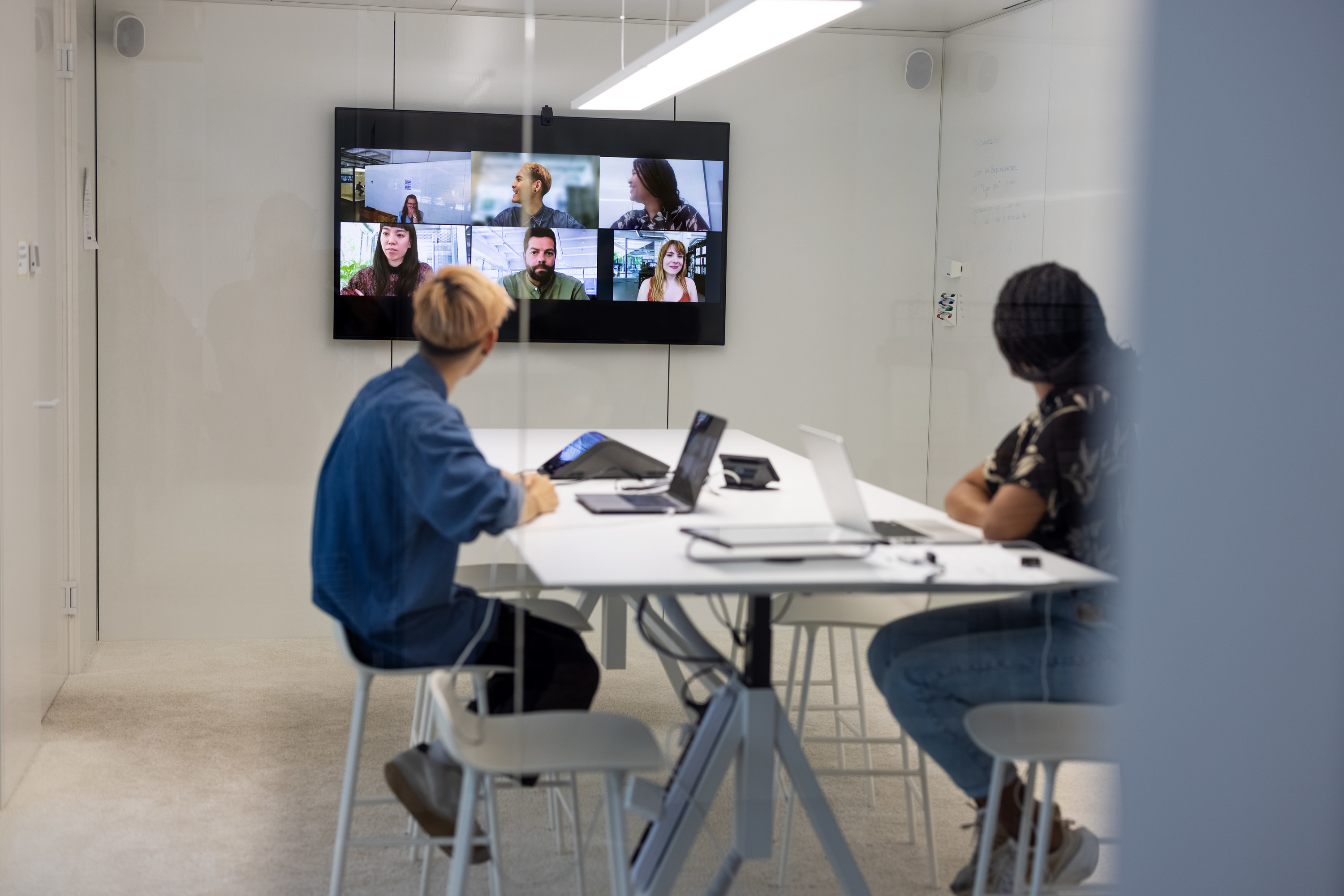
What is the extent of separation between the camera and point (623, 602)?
73.8 inches

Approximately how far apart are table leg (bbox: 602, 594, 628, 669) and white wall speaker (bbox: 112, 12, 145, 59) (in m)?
1.97

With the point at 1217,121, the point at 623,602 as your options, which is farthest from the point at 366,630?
the point at 1217,121

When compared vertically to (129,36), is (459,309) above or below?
below

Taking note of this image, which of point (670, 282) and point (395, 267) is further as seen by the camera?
point (395, 267)

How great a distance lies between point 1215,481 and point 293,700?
2.24 meters

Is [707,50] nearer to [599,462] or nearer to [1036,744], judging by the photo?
[599,462]

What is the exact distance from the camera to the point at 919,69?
1813mm

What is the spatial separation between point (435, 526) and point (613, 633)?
1.19 feet

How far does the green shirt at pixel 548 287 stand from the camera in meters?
1.96

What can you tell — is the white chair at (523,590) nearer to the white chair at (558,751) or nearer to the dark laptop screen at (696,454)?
the white chair at (558,751)

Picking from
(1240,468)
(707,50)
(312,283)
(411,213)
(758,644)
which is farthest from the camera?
(312,283)

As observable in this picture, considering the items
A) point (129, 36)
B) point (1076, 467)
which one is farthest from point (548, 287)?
point (129, 36)

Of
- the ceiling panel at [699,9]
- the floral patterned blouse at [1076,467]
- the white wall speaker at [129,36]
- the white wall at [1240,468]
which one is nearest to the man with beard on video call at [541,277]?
the ceiling panel at [699,9]

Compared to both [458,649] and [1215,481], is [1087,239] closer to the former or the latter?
[1215,481]
